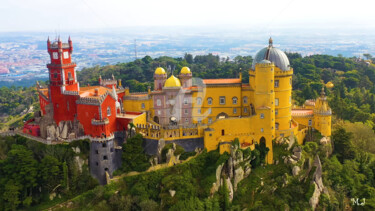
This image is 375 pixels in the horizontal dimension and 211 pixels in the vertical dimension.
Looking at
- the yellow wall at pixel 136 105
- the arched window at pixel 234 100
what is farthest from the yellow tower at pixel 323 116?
the yellow wall at pixel 136 105

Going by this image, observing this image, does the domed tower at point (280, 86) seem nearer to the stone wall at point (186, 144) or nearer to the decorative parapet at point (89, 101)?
the stone wall at point (186, 144)

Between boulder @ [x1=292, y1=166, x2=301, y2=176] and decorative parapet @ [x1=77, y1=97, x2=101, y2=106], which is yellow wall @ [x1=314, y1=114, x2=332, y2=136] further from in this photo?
decorative parapet @ [x1=77, y1=97, x2=101, y2=106]

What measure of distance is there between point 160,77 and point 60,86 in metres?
11.3

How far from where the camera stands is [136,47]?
140750 mm

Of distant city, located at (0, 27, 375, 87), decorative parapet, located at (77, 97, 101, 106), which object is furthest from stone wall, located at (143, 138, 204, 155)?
distant city, located at (0, 27, 375, 87)

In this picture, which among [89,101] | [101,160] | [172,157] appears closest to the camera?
[101,160]

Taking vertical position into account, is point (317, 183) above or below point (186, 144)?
below

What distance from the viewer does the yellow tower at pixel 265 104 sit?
39.9 metres

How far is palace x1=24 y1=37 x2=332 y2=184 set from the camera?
39.4 m

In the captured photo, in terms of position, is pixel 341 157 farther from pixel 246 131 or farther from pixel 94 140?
pixel 94 140

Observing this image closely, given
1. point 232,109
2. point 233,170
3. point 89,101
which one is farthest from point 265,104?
point 89,101

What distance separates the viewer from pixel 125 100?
4512 cm

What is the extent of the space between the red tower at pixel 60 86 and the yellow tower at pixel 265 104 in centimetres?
1955

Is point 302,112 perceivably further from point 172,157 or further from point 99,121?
point 99,121
